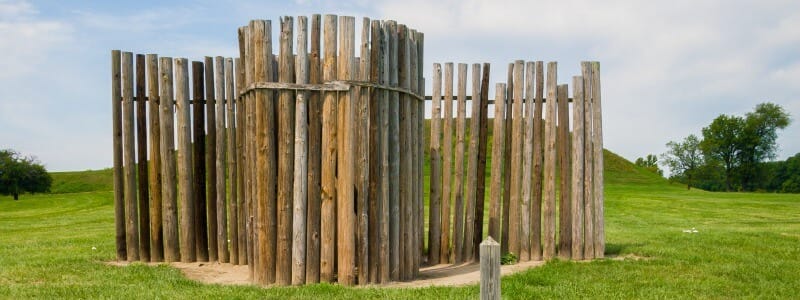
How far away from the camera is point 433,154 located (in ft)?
33.0

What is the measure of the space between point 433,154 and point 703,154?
226 feet

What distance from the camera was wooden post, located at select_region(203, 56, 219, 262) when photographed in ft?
33.7

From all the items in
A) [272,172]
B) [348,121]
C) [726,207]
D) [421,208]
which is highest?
[348,121]

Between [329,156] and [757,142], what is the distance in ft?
232

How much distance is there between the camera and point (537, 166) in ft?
33.6

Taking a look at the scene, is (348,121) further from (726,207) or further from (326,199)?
(726,207)

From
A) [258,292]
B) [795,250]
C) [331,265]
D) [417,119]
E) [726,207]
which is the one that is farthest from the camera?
[726,207]

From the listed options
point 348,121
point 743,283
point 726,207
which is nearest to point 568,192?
point 743,283

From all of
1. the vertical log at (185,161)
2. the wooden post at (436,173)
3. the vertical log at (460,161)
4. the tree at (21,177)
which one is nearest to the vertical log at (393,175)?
the wooden post at (436,173)

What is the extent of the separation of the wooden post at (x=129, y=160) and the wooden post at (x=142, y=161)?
82 millimetres

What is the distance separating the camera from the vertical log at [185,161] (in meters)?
10.3

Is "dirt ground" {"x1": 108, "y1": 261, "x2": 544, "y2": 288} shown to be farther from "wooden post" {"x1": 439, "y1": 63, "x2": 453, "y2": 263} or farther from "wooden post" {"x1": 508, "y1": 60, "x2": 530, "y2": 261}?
"wooden post" {"x1": 439, "y1": 63, "x2": 453, "y2": 263}

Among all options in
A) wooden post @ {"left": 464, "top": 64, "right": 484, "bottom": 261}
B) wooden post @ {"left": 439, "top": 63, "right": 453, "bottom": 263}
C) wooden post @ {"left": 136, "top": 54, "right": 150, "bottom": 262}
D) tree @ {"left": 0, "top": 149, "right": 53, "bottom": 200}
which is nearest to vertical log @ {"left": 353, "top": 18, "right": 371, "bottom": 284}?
wooden post @ {"left": 439, "top": 63, "right": 453, "bottom": 263}

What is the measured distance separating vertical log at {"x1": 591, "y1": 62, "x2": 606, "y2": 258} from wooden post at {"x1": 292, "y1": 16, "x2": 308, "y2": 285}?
4500 mm
